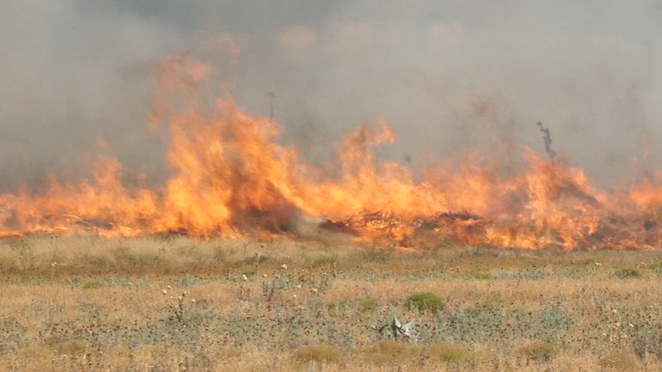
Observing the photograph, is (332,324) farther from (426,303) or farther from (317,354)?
(317,354)

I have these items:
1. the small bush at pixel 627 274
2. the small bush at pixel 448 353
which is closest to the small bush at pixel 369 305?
the small bush at pixel 448 353

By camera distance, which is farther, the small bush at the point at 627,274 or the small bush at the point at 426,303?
the small bush at the point at 627,274

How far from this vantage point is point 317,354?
11.5m

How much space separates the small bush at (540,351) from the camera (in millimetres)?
11570

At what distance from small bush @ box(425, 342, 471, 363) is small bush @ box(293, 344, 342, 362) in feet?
5.30

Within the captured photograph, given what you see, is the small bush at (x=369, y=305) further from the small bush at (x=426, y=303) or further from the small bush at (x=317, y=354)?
the small bush at (x=317, y=354)

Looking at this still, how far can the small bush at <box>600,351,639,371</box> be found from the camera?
34.2 feet

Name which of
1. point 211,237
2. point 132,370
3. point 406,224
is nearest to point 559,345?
point 132,370

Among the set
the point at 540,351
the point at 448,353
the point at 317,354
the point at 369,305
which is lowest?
the point at 369,305

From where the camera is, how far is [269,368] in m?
10.4

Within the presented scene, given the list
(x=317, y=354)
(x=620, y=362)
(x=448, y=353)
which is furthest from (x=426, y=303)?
(x=620, y=362)

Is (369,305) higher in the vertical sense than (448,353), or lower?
lower

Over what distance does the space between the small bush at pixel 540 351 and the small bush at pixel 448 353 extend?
994 millimetres

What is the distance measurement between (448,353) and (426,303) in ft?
20.8
